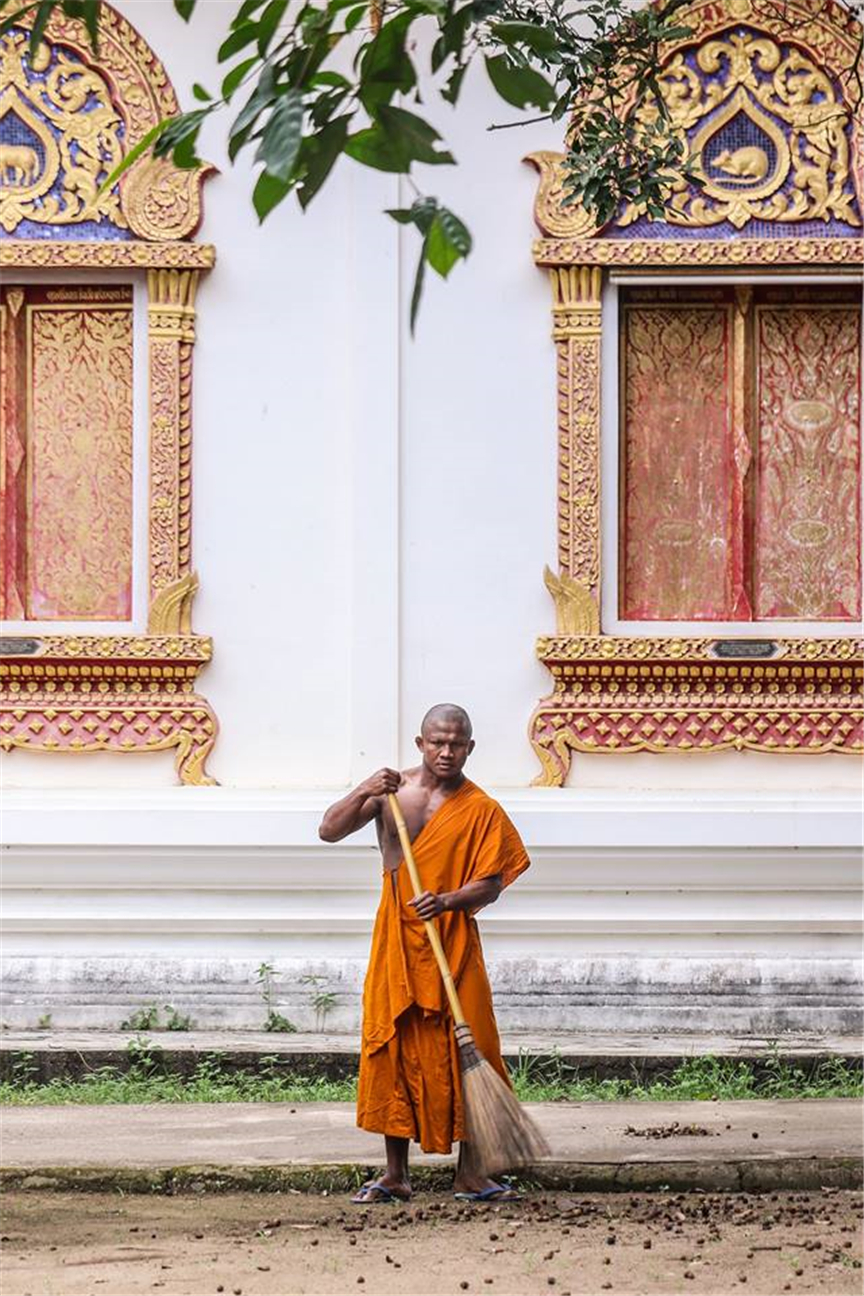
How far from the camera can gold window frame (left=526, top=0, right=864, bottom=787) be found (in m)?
9.75

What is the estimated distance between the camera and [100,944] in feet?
31.7

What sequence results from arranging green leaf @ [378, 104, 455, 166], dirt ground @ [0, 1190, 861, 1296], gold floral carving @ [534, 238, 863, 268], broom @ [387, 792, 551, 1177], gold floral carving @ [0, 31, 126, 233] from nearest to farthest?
green leaf @ [378, 104, 455, 166], dirt ground @ [0, 1190, 861, 1296], broom @ [387, 792, 551, 1177], gold floral carving @ [534, 238, 863, 268], gold floral carving @ [0, 31, 126, 233]

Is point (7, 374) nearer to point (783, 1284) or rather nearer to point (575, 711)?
point (575, 711)

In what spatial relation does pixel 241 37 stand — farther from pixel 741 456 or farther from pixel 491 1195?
pixel 741 456

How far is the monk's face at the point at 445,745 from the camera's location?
23.8ft

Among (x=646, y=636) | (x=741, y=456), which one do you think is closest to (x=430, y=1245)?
(x=646, y=636)

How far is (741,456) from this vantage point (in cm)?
998

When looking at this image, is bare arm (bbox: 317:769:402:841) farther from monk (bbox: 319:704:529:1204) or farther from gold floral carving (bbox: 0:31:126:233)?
gold floral carving (bbox: 0:31:126:233)

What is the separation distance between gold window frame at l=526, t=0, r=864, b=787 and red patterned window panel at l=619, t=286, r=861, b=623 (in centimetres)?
23

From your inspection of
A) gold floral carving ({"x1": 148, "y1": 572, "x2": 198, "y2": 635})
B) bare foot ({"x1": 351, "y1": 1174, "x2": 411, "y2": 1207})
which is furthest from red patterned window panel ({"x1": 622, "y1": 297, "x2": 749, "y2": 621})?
bare foot ({"x1": 351, "y1": 1174, "x2": 411, "y2": 1207})

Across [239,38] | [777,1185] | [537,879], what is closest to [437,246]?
[239,38]

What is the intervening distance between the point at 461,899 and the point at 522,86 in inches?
154

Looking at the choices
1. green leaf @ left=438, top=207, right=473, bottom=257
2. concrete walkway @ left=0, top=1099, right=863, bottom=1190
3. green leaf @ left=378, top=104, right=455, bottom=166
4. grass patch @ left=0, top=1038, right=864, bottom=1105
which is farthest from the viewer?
grass patch @ left=0, top=1038, right=864, bottom=1105

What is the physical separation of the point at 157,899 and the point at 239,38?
6.13 meters
